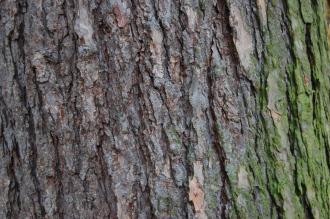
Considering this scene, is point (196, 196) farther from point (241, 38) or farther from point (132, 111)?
point (241, 38)

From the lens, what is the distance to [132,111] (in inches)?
51.9

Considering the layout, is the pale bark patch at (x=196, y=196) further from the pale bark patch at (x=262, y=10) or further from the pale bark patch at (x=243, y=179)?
the pale bark patch at (x=262, y=10)

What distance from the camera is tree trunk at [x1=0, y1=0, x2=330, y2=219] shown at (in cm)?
132

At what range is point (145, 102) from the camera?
1.32 metres

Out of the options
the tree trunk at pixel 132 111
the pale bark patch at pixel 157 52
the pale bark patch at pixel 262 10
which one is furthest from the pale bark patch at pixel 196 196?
the pale bark patch at pixel 262 10

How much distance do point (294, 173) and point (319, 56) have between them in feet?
1.32

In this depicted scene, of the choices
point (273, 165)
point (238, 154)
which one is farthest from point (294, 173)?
point (238, 154)

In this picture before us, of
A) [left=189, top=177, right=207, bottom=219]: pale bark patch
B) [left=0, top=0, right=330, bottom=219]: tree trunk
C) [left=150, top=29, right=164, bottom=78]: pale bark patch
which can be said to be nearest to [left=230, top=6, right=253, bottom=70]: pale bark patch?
[left=0, top=0, right=330, bottom=219]: tree trunk

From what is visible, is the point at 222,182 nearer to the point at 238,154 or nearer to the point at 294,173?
the point at 238,154

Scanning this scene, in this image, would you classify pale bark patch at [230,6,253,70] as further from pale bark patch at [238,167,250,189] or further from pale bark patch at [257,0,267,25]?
pale bark patch at [238,167,250,189]

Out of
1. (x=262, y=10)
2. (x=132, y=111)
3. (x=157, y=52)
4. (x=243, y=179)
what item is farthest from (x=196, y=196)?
(x=262, y=10)

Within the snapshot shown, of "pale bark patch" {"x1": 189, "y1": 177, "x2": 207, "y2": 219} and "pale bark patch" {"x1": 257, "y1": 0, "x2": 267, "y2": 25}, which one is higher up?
"pale bark patch" {"x1": 257, "y1": 0, "x2": 267, "y2": 25}

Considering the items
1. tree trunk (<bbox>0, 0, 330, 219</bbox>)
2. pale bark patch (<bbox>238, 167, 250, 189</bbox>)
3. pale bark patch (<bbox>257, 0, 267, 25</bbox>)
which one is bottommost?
pale bark patch (<bbox>238, 167, 250, 189</bbox>)

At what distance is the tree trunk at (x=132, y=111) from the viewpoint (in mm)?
1317
